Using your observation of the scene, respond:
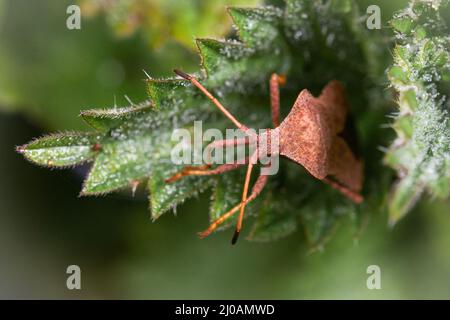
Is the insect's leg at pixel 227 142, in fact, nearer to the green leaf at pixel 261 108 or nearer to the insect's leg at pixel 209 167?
the insect's leg at pixel 209 167

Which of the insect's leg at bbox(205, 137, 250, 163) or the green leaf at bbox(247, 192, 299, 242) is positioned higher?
the insect's leg at bbox(205, 137, 250, 163)

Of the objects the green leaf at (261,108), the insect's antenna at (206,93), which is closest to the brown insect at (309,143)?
the insect's antenna at (206,93)

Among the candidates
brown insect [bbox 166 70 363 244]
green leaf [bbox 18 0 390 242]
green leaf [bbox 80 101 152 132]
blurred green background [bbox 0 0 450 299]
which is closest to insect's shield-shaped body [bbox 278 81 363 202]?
brown insect [bbox 166 70 363 244]

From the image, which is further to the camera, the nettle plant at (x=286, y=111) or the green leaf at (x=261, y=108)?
the green leaf at (x=261, y=108)

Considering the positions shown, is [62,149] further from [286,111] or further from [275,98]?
[286,111]

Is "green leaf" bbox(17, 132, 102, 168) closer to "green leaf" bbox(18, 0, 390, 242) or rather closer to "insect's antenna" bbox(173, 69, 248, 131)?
"green leaf" bbox(18, 0, 390, 242)

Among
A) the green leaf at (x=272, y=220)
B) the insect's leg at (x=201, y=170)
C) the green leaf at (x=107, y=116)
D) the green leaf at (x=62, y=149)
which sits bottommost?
the green leaf at (x=272, y=220)
